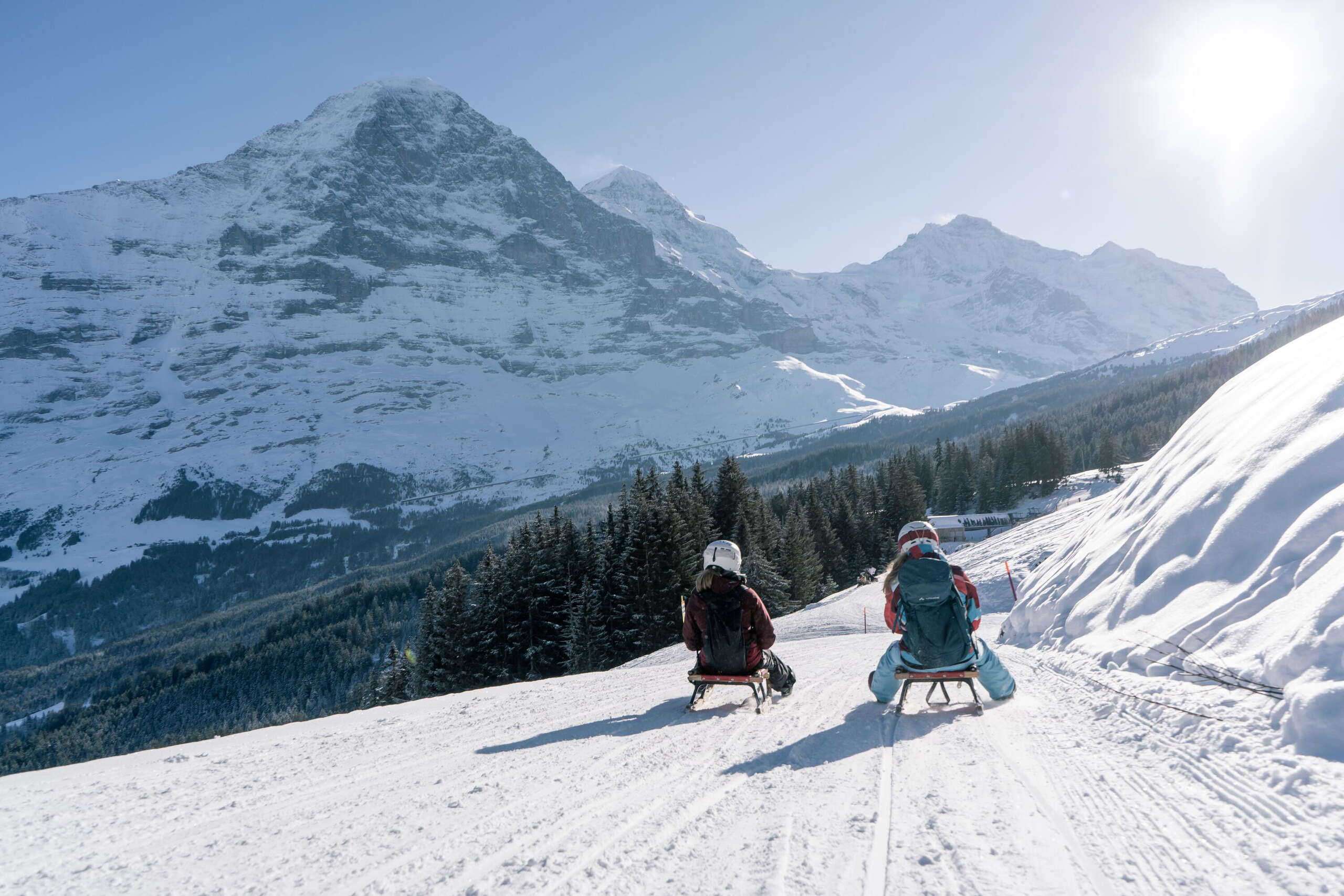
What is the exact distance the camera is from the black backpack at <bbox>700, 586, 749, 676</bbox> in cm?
760

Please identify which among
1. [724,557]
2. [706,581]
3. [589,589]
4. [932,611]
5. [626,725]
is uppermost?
[724,557]

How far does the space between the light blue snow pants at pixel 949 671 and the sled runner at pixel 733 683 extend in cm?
125

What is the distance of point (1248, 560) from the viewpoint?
596 cm

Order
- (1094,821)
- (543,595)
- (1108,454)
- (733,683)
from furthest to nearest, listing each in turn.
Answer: (1108,454) < (543,595) < (733,683) < (1094,821)

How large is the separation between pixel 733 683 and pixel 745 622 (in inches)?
27.0

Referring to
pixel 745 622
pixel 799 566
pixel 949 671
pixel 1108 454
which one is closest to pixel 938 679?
pixel 949 671

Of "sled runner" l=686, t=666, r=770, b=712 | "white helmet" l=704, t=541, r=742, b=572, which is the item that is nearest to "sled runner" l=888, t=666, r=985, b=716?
"sled runner" l=686, t=666, r=770, b=712

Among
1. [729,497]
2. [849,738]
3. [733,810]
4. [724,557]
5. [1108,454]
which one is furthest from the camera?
[1108,454]

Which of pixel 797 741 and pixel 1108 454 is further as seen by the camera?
pixel 1108 454

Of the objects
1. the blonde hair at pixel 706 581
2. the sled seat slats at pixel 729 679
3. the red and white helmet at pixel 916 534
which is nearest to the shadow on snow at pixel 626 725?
the sled seat slats at pixel 729 679

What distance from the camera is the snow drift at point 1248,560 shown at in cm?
439

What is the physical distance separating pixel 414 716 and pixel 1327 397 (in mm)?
10594

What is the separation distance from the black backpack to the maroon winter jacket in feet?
0.10

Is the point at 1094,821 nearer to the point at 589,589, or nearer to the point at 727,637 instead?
the point at 727,637
